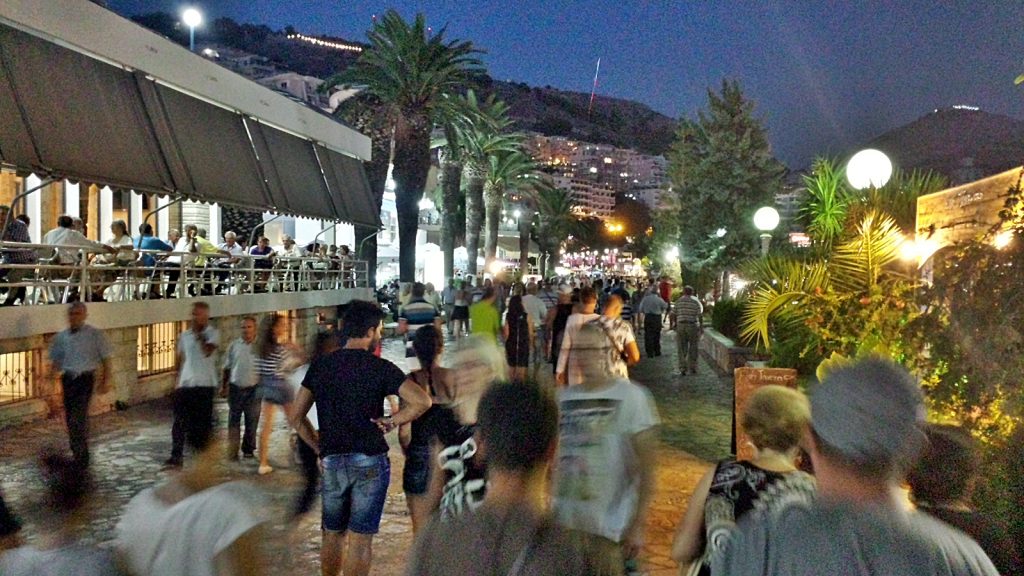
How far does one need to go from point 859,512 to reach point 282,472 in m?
8.44

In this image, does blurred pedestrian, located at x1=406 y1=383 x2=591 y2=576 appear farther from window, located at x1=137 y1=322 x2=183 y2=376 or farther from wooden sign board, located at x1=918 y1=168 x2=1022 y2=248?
window, located at x1=137 y1=322 x2=183 y2=376

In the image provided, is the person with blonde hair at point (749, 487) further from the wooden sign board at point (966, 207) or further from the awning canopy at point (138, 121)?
the awning canopy at point (138, 121)

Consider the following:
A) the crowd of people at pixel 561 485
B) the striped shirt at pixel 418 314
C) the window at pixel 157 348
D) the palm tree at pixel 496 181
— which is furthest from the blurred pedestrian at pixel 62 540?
the palm tree at pixel 496 181

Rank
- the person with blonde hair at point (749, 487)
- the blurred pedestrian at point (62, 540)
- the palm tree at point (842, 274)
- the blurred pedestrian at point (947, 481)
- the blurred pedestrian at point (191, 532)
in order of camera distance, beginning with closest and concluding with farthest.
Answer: the blurred pedestrian at point (62, 540) < the blurred pedestrian at point (191, 532) < the person with blonde hair at point (749, 487) < the blurred pedestrian at point (947, 481) < the palm tree at point (842, 274)

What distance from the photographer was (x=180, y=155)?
1666 cm

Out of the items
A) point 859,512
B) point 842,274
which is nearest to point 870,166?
point 842,274

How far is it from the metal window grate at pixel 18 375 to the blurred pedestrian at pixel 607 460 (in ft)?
32.9

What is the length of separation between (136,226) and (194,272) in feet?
24.1

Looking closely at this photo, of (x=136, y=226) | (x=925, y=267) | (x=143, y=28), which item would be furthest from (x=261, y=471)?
(x=136, y=226)

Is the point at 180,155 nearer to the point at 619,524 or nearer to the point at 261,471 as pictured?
the point at 261,471

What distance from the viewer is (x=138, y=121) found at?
1566 cm

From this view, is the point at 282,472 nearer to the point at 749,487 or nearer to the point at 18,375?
the point at 18,375

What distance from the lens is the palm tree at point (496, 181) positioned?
51.3 metres

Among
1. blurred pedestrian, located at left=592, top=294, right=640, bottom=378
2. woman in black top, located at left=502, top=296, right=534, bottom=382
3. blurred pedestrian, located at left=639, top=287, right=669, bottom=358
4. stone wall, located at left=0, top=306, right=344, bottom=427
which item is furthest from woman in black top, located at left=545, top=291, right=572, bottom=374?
blurred pedestrian, located at left=639, top=287, right=669, bottom=358
